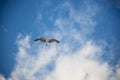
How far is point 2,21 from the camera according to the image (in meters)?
9.16

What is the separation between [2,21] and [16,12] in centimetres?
69

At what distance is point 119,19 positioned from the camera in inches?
372

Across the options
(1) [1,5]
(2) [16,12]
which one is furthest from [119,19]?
(1) [1,5]

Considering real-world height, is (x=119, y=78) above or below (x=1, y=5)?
below

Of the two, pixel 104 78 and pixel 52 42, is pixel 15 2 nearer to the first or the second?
pixel 52 42

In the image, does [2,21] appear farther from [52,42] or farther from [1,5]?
[52,42]

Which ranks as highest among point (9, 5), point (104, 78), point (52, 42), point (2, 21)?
point (9, 5)

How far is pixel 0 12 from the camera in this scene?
9.12 m

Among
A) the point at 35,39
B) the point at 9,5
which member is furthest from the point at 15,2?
the point at 35,39

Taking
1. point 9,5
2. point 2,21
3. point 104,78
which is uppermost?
point 9,5

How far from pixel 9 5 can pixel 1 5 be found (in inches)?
12.8

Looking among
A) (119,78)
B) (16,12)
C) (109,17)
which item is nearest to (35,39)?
(16,12)

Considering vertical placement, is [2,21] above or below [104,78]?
above

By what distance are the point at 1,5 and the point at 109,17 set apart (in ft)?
15.1
